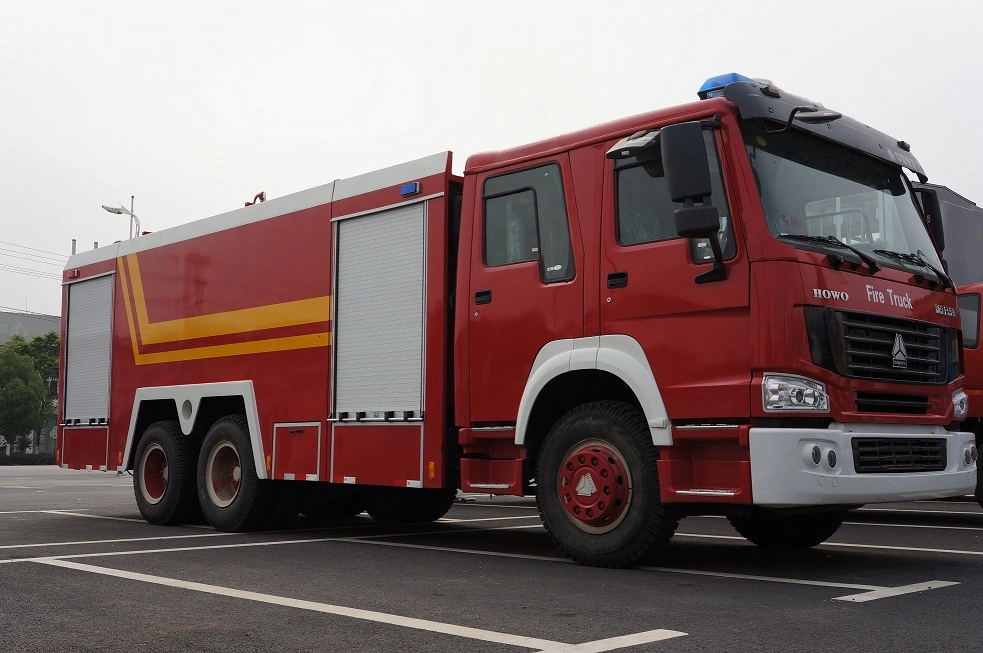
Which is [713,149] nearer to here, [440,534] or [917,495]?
[917,495]

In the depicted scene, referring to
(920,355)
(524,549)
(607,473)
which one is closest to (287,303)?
(524,549)

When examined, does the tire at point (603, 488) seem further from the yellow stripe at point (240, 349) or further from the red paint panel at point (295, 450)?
the yellow stripe at point (240, 349)

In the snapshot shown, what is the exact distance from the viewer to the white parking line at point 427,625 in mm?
4383

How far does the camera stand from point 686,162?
6.32 meters

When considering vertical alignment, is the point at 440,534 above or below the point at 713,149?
below

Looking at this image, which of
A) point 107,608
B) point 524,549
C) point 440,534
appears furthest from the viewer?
point 440,534

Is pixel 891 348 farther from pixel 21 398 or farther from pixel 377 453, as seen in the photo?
pixel 21 398

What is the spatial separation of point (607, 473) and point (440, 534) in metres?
3.58

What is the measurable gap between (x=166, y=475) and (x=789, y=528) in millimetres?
6196

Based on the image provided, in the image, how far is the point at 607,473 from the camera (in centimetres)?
688

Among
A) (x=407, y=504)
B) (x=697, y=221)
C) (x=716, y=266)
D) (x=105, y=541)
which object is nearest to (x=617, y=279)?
(x=716, y=266)

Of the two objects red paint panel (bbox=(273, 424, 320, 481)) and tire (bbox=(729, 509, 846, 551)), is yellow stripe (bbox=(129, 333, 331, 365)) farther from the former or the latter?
Result: tire (bbox=(729, 509, 846, 551))

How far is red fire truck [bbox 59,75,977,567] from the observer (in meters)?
6.32

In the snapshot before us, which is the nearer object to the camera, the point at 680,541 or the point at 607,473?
the point at 607,473
